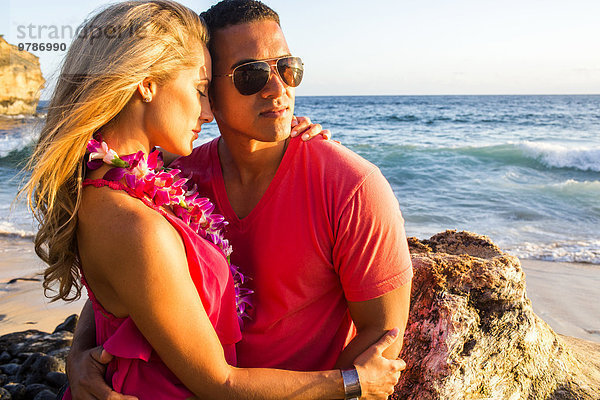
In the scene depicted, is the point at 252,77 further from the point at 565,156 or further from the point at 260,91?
the point at 565,156

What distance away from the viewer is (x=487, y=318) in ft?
8.68

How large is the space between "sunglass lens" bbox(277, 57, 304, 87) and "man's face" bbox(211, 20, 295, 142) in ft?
0.11

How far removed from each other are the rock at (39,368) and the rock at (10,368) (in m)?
0.14

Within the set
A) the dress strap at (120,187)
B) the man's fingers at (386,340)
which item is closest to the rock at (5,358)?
the dress strap at (120,187)

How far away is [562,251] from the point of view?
8258 mm

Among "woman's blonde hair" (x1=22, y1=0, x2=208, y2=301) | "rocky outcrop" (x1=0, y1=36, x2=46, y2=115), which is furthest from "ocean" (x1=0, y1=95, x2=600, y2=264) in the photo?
"rocky outcrop" (x1=0, y1=36, x2=46, y2=115)

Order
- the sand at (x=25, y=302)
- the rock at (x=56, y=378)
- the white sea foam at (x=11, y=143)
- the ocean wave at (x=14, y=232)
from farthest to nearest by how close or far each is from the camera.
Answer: the white sea foam at (x=11, y=143) < the ocean wave at (x=14, y=232) < the sand at (x=25, y=302) < the rock at (x=56, y=378)

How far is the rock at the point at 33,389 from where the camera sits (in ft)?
12.8

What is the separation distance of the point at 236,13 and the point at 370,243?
1.40 meters

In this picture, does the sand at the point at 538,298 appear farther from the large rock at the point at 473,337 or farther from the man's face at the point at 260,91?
the man's face at the point at 260,91

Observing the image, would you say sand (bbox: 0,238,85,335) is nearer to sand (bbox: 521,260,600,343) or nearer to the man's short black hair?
the man's short black hair

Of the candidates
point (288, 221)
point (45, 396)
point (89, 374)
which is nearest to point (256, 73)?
point (288, 221)

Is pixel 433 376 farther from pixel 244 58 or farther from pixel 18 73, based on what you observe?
pixel 18 73

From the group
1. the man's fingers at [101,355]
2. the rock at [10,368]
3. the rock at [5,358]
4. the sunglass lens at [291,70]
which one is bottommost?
the rock at [5,358]
